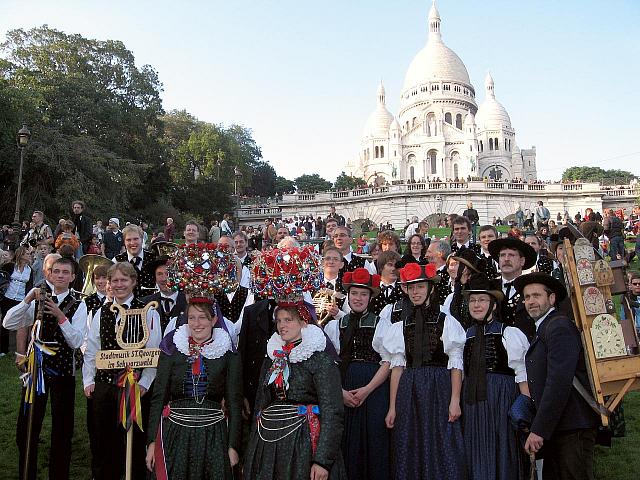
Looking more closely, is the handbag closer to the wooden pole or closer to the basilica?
the wooden pole

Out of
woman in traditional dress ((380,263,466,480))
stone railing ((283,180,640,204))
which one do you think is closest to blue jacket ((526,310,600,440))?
woman in traditional dress ((380,263,466,480))

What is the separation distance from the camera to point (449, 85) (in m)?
105

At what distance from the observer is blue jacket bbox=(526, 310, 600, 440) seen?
4270 millimetres

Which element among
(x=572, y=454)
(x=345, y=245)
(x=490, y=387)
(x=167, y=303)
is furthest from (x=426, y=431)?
(x=345, y=245)

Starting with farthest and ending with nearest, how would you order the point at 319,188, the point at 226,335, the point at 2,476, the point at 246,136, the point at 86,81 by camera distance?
the point at 319,188, the point at 246,136, the point at 86,81, the point at 2,476, the point at 226,335

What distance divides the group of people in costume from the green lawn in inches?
33.4

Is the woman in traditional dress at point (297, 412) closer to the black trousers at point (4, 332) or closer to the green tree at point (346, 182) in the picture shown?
the black trousers at point (4, 332)

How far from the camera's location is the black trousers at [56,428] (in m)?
5.49

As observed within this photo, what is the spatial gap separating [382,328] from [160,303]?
2.42 meters

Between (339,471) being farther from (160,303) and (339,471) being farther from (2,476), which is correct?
(2,476)

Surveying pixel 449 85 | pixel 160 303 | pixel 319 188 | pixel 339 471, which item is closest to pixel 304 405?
pixel 339 471

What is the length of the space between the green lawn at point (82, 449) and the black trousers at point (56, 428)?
0.60 metres

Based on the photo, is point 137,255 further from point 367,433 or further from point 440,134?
point 440,134

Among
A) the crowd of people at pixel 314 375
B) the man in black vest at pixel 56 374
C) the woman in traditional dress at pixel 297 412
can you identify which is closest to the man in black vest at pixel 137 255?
the crowd of people at pixel 314 375
